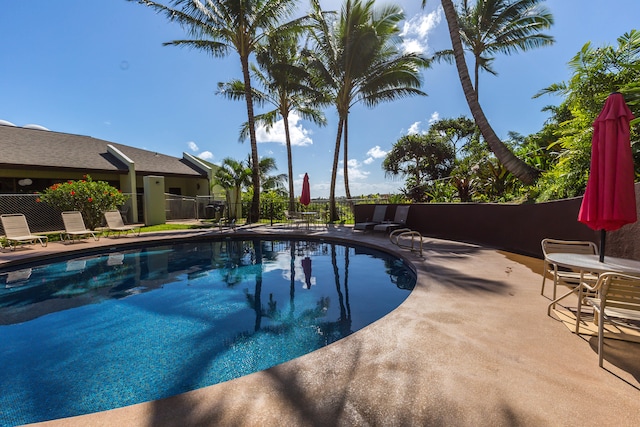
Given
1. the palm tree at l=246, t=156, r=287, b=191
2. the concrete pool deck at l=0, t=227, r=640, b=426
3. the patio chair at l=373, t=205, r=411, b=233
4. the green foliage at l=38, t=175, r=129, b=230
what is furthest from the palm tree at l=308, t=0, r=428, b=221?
the concrete pool deck at l=0, t=227, r=640, b=426

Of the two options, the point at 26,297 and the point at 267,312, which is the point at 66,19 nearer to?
the point at 26,297

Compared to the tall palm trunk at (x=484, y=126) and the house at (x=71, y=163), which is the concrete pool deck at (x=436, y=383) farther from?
the house at (x=71, y=163)

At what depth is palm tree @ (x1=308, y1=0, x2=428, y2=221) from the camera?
1364 cm

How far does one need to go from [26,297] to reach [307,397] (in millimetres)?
6373

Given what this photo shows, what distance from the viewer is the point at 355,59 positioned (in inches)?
544

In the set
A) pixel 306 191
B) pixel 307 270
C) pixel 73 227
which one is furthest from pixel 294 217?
pixel 73 227

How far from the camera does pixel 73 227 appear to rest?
9891 mm

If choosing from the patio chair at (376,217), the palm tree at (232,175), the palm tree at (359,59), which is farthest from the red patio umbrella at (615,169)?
the palm tree at (232,175)

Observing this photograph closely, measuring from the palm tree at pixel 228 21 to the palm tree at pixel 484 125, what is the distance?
8554 millimetres

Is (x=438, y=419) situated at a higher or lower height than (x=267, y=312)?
higher

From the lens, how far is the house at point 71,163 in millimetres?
13828

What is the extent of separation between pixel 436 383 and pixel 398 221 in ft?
28.7

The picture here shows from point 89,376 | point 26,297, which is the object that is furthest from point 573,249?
point 26,297

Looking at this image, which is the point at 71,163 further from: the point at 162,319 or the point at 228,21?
the point at 162,319
